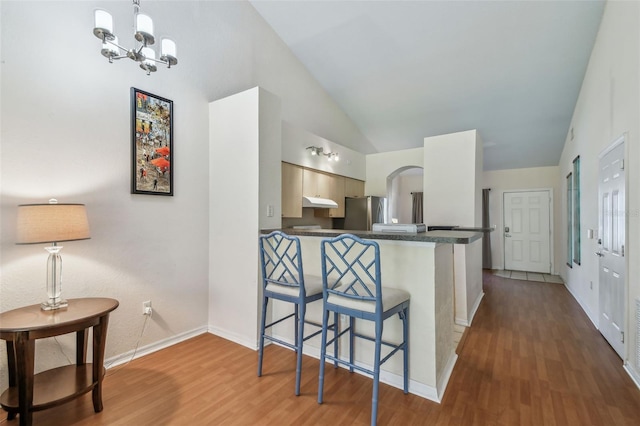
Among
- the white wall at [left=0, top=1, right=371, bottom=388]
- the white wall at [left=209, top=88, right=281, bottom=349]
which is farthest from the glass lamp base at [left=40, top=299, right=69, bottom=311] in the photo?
the white wall at [left=209, top=88, right=281, bottom=349]

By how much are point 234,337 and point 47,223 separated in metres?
1.92

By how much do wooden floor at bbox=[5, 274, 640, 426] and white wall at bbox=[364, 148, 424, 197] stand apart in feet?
9.98

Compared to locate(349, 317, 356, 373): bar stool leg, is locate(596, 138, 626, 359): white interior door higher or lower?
higher

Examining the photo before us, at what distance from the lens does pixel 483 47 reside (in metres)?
3.82

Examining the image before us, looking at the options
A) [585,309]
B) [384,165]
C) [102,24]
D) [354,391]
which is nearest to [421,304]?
[354,391]

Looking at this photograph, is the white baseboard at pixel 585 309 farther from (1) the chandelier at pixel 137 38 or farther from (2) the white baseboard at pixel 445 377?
(1) the chandelier at pixel 137 38

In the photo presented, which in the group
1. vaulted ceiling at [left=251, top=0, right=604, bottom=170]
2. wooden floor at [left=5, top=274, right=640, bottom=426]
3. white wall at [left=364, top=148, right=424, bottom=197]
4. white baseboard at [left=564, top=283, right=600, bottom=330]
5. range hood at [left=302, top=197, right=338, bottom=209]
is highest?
vaulted ceiling at [left=251, top=0, right=604, bottom=170]

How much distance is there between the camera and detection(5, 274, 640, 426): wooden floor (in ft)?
6.19

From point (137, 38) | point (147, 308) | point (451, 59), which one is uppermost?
point (451, 59)

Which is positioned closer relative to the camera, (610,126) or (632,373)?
(632,373)

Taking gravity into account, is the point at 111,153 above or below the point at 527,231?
above

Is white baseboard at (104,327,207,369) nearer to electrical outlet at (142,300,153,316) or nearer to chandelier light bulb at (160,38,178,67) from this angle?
electrical outlet at (142,300,153,316)

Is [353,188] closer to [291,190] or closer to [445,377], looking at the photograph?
[291,190]

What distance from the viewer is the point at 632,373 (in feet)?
7.74
